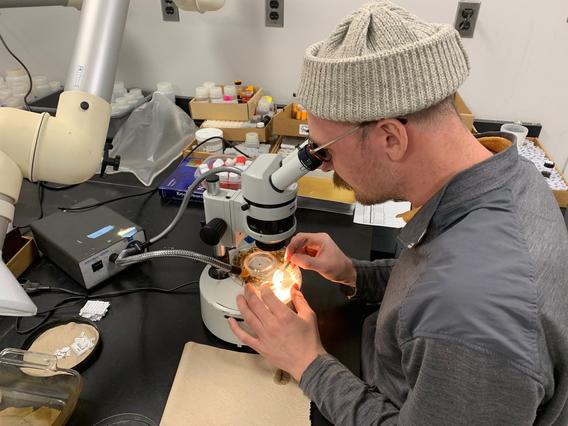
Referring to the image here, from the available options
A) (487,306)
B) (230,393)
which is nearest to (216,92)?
(230,393)

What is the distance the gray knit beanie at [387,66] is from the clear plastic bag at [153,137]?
1.16 metres

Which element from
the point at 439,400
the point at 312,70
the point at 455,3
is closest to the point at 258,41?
the point at 455,3

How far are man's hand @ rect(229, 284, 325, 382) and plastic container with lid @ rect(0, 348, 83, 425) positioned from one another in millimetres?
357

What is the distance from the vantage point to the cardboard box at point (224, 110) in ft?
5.88

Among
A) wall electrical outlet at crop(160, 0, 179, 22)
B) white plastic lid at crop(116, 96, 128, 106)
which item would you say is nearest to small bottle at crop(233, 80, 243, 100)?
wall electrical outlet at crop(160, 0, 179, 22)

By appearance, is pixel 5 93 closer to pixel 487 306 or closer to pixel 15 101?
pixel 15 101

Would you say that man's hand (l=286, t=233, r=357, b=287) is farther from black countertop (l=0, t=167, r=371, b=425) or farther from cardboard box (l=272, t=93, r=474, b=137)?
cardboard box (l=272, t=93, r=474, b=137)

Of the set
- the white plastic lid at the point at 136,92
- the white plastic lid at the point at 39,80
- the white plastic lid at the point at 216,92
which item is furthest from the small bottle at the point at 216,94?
the white plastic lid at the point at 39,80

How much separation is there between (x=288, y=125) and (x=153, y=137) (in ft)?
1.94

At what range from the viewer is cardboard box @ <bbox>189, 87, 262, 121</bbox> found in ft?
5.88

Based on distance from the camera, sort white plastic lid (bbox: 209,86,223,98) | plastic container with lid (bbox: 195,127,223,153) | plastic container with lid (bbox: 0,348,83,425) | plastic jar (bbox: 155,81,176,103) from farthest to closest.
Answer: plastic jar (bbox: 155,81,176,103)
white plastic lid (bbox: 209,86,223,98)
plastic container with lid (bbox: 195,127,223,153)
plastic container with lid (bbox: 0,348,83,425)

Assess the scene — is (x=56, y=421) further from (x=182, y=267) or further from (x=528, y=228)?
(x=528, y=228)

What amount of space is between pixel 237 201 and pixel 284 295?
246mm

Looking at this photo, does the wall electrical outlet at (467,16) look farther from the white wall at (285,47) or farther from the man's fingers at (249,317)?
the man's fingers at (249,317)
